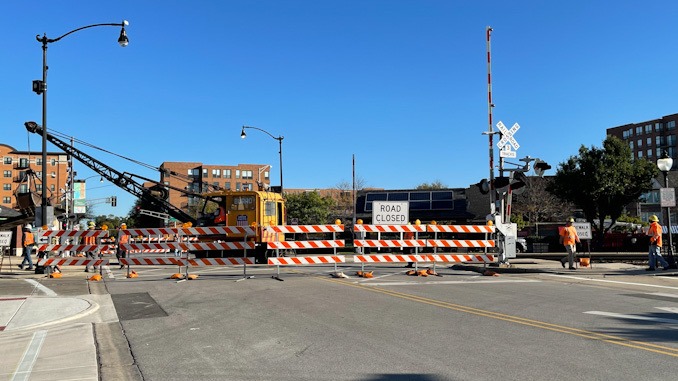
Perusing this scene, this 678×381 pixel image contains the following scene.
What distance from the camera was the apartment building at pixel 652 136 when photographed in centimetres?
11119

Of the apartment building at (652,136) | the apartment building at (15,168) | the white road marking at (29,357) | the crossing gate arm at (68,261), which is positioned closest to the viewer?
the white road marking at (29,357)

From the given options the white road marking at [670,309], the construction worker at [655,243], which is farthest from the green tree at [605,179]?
the white road marking at [670,309]

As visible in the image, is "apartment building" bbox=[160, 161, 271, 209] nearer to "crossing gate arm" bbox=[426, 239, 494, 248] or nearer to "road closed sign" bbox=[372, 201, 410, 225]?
"road closed sign" bbox=[372, 201, 410, 225]

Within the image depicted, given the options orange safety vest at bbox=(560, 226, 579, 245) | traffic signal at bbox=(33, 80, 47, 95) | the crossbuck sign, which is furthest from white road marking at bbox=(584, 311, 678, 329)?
traffic signal at bbox=(33, 80, 47, 95)

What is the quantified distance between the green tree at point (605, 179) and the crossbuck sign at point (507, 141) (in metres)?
19.9

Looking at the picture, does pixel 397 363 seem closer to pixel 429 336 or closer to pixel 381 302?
pixel 429 336

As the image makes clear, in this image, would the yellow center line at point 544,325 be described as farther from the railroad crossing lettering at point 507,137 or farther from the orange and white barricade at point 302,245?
the railroad crossing lettering at point 507,137

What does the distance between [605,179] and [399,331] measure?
106 feet

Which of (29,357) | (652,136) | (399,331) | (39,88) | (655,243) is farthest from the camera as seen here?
(652,136)

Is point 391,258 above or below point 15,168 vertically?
below

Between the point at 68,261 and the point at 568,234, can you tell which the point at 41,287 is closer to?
the point at 68,261

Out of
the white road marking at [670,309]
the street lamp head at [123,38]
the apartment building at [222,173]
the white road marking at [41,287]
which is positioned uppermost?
the apartment building at [222,173]

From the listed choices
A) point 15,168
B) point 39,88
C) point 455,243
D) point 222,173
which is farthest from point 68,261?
point 222,173

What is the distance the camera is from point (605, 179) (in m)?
35.0
